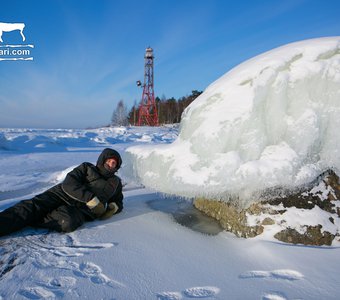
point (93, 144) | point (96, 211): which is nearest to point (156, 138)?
point (93, 144)

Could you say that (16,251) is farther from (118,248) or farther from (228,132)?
(228,132)

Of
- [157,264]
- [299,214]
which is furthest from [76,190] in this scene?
[299,214]

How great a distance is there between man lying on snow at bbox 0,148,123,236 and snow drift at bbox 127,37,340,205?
2.18 feet

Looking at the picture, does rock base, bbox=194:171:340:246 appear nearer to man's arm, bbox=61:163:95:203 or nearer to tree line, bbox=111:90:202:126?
man's arm, bbox=61:163:95:203

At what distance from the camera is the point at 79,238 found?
261cm

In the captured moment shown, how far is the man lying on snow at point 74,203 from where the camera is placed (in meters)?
2.77

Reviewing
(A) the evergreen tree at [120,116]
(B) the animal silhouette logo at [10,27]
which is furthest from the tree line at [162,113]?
(B) the animal silhouette logo at [10,27]

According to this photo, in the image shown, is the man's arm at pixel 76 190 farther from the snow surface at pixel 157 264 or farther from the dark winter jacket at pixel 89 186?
the snow surface at pixel 157 264

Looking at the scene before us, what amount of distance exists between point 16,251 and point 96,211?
3.05 feet

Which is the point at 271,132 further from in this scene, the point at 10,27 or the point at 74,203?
the point at 10,27

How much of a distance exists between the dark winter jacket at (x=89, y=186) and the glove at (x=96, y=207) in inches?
1.4

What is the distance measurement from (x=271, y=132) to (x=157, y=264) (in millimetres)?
1718

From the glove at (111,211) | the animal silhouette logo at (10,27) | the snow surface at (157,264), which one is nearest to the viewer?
the snow surface at (157,264)

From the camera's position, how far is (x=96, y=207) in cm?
311
